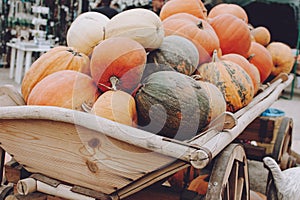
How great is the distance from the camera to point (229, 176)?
1.52 meters

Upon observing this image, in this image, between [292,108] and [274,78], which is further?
[292,108]

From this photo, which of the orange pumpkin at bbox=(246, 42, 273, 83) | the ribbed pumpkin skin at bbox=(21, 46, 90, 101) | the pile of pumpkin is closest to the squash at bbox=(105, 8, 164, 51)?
the pile of pumpkin

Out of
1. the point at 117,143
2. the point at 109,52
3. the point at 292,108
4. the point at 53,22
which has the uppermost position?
the point at 109,52

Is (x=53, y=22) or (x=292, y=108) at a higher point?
(x=53, y=22)

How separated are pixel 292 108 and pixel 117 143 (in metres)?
5.84

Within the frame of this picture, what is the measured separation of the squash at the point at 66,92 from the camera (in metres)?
1.32

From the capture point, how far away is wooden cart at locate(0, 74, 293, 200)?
1082 millimetres

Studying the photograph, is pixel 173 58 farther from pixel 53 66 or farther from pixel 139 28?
pixel 53 66

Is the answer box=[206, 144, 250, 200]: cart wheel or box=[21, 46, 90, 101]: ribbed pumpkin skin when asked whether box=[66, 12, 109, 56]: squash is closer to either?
Answer: box=[21, 46, 90, 101]: ribbed pumpkin skin

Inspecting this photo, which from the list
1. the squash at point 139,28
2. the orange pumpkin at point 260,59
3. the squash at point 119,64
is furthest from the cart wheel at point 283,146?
the squash at point 119,64

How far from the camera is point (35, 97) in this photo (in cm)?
135

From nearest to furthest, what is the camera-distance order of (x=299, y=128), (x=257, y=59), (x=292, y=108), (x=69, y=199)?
(x=69, y=199), (x=257, y=59), (x=299, y=128), (x=292, y=108)

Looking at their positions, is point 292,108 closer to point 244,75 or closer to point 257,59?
point 257,59

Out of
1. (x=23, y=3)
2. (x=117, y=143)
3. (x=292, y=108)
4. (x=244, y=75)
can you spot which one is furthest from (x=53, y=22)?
(x=117, y=143)
